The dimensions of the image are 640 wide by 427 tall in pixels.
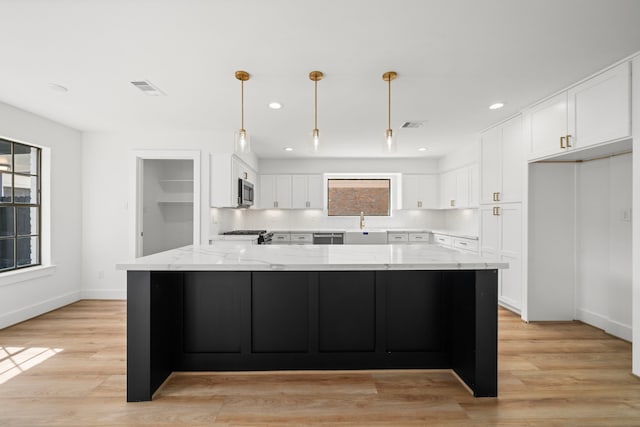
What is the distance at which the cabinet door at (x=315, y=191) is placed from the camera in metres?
6.75

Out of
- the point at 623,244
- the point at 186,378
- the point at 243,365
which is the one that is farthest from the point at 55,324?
the point at 623,244

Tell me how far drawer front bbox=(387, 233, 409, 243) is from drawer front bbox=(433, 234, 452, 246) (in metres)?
0.54

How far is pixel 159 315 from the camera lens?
7.29 ft

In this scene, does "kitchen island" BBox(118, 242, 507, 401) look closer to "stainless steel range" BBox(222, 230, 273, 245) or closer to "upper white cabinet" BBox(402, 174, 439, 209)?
"stainless steel range" BBox(222, 230, 273, 245)

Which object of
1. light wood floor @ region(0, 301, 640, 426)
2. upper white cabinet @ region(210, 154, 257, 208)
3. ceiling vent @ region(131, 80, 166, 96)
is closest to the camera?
light wood floor @ region(0, 301, 640, 426)

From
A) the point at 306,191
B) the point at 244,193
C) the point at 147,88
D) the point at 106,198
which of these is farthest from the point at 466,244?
the point at 106,198

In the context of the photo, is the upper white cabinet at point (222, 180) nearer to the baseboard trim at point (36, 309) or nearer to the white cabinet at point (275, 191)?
the white cabinet at point (275, 191)

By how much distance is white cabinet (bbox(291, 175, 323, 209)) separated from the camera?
673cm

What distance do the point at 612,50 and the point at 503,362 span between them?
2483mm

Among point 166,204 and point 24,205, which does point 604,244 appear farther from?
point 24,205

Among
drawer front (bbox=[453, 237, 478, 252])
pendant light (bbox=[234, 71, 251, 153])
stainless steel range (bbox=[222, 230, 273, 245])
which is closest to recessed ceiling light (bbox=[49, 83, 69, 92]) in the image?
pendant light (bbox=[234, 71, 251, 153])

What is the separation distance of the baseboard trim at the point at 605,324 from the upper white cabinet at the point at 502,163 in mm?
1406

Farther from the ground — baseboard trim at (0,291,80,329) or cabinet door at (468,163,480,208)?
cabinet door at (468,163,480,208)

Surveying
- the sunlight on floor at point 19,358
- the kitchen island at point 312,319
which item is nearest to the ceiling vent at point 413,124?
the kitchen island at point 312,319
